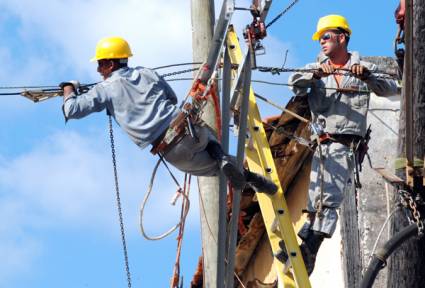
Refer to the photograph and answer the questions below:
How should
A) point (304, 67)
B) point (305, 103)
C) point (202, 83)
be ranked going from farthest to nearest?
point (305, 103), point (304, 67), point (202, 83)

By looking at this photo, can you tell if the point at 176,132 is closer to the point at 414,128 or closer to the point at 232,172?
the point at 232,172

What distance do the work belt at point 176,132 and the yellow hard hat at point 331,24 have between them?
2.33m

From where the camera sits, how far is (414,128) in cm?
964

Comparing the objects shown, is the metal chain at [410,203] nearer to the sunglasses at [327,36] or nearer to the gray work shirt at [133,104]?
the gray work shirt at [133,104]

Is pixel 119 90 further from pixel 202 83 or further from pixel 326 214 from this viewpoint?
pixel 326 214

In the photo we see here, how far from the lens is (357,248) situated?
1500cm

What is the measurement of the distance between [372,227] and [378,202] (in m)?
0.31

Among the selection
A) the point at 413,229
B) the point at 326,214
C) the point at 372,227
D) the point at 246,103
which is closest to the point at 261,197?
the point at 326,214

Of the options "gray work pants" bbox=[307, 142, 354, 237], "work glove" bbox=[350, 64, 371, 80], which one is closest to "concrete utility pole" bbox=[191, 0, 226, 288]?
"gray work pants" bbox=[307, 142, 354, 237]

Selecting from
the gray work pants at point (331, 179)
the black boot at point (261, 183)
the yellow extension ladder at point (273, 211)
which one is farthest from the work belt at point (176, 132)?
the gray work pants at point (331, 179)

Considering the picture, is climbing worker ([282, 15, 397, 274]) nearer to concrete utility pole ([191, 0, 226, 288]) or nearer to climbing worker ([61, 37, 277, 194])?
concrete utility pole ([191, 0, 226, 288])

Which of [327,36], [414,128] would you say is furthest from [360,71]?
[414,128]

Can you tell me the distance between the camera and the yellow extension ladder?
38.0ft

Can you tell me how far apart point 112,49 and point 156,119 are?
78 cm
